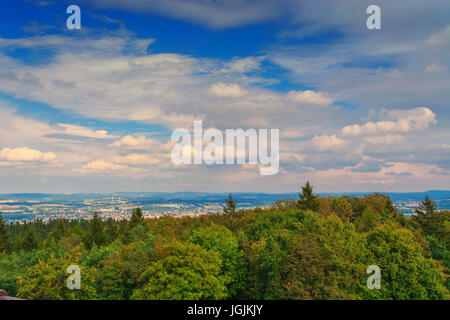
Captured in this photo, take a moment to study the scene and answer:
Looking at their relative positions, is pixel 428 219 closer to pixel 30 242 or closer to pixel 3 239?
pixel 30 242

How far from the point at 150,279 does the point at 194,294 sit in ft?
16.0

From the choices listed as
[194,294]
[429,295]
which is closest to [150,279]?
[194,294]

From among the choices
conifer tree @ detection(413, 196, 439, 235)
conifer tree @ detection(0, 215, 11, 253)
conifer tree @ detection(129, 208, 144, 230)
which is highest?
conifer tree @ detection(413, 196, 439, 235)

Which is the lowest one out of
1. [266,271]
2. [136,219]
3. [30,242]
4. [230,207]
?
[30,242]

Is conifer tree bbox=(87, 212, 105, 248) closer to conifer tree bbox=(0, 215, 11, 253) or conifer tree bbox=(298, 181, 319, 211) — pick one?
conifer tree bbox=(0, 215, 11, 253)

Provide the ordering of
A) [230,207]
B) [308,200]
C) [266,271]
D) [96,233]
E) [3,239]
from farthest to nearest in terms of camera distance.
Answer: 1. [230,207]
2. [3,239]
3. [96,233]
4. [308,200]
5. [266,271]

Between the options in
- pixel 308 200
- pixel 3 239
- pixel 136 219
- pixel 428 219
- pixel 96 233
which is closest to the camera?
pixel 428 219

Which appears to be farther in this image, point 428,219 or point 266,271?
point 428,219

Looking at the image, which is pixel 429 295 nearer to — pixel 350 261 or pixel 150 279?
pixel 350 261

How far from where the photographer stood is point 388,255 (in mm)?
32438

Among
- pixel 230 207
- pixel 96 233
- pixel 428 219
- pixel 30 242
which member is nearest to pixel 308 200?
pixel 428 219

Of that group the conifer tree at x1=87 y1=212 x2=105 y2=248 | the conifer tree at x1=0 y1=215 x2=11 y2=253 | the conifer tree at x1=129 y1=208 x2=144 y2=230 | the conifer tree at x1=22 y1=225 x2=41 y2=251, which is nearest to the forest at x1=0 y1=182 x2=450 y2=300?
the conifer tree at x1=129 y1=208 x2=144 y2=230
